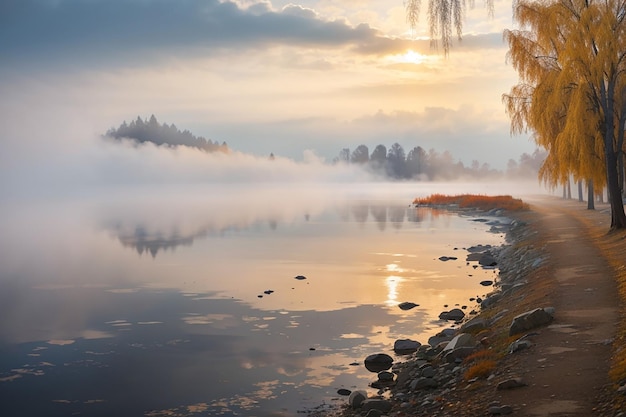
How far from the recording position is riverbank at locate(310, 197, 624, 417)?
→ 11.0 m

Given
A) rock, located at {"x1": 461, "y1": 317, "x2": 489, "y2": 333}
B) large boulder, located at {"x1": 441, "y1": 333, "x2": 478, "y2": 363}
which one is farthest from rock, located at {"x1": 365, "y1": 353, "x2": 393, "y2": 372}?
rock, located at {"x1": 461, "y1": 317, "x2": 489, "y2": 333}

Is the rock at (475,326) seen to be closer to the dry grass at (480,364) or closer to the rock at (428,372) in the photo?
the dry grass at (480,364)

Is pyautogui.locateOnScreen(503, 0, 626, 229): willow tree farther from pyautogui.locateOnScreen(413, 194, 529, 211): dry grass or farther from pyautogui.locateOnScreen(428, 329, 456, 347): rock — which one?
pyautogui.locateOnScreen(413, 194, 529, 211): dry grass

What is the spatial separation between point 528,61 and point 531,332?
22422 millimetres

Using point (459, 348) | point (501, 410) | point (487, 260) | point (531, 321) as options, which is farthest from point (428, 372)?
point (487, 260)

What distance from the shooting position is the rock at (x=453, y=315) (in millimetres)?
22672

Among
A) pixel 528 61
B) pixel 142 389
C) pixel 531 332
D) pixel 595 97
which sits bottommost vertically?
pixel 142 389

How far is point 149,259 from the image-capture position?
138 ft

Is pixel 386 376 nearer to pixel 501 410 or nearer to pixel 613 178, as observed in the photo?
pixel 501 410

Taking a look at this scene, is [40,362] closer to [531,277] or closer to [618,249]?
[531,277]

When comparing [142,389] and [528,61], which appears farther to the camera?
[528,61]

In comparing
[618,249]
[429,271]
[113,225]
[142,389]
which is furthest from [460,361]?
[113,225]

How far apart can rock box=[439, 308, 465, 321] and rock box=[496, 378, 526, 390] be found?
10678 millimetres

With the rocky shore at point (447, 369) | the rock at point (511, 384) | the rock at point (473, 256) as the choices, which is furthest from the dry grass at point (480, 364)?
the rock at point (473, 256)
